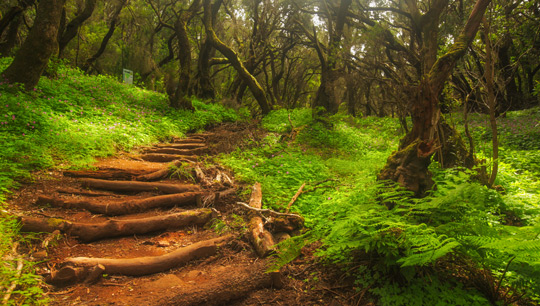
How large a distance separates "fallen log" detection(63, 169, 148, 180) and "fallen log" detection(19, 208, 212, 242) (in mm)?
1511

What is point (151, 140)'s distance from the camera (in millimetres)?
7770

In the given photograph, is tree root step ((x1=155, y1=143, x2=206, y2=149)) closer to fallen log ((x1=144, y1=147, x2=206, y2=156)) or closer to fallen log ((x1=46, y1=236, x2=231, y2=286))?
fallen log ((x1=144, y1=147, x2=206, y2=156))

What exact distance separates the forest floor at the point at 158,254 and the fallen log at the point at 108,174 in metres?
0.01

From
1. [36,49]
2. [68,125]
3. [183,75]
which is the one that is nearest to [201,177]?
[68,125]

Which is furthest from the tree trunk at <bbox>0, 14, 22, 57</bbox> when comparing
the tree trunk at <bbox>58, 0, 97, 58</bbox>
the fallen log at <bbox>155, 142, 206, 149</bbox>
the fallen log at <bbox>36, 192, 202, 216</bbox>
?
the fallen log at <bbox>36, 192, 202, 216</bbox>

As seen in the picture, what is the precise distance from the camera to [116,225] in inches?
144

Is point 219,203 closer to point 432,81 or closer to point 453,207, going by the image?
point 453,207

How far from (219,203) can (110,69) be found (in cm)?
1906

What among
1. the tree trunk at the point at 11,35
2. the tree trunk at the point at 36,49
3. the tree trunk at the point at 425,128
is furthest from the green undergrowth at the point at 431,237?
the tree trunk at the point at 11,35

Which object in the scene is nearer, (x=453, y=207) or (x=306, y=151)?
(x=453, y=207)

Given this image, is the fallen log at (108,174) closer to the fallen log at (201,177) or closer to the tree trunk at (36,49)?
the fallen log at (201,177)

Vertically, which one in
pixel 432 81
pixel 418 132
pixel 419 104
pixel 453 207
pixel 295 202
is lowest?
pixel 295 202

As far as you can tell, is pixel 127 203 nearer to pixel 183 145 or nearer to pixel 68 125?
pixel 68 125

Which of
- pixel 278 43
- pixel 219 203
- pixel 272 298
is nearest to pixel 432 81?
pixel 272 298
